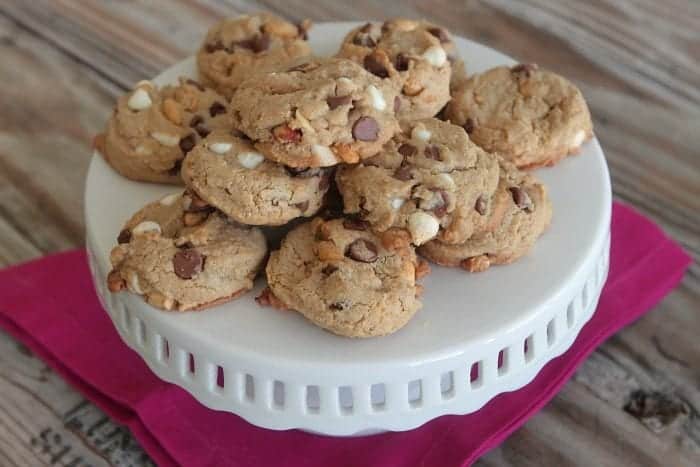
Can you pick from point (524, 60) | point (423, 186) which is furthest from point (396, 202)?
point (524, 60)

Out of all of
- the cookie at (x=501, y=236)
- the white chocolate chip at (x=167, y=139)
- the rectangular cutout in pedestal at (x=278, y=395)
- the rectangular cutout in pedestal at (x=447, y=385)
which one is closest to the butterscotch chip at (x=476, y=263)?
the cookie at (x=501, y=236)

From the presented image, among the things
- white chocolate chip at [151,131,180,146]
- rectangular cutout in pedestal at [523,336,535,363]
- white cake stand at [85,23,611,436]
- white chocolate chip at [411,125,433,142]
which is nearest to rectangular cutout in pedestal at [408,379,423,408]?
white cake stand at [85,23,611,436]

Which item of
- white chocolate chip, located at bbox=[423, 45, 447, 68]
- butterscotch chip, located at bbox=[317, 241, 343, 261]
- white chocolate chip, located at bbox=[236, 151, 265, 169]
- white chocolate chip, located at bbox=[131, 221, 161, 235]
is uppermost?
white chocolate chip, located at bbox=[423, 45, 447, 68]

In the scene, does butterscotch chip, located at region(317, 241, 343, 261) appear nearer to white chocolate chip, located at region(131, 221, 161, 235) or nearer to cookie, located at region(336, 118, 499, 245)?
cookie, located at region(336, 118, 499, 245)

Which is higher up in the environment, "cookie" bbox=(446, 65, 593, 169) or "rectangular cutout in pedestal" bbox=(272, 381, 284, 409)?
"cookie" bbox=(446, 65, 593, 169)

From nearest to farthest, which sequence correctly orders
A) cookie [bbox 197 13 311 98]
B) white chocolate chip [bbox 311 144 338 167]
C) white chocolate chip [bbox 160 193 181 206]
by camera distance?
white chocolate chip [bbox 311 144 338 167] → white chocolate chip [bbox 160 193 181 206] → cookie [bbox 197 13 311 98]

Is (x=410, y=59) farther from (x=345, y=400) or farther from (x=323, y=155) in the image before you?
(x=345, y=400)

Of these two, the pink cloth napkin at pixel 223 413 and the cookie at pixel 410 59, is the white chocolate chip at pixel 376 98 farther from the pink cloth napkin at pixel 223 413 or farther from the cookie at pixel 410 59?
the pink cloth napkin at pixel 223 413
